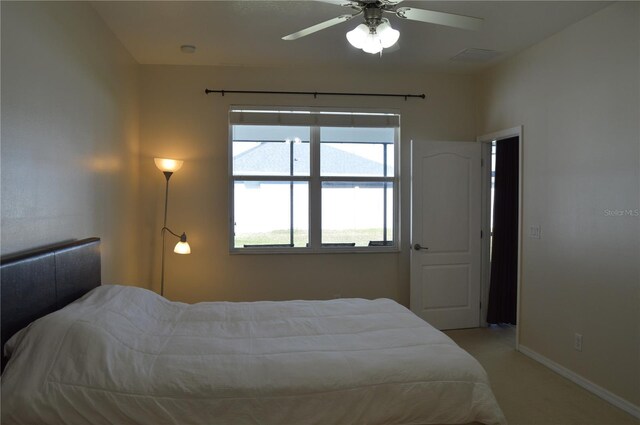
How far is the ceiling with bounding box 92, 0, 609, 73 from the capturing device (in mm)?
2689

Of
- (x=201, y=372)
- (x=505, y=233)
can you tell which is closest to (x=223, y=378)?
(x=201, y=372)

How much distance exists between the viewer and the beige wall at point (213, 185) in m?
3.83

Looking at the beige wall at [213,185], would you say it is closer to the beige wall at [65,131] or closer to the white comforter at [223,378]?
the beige wall at [65,131]

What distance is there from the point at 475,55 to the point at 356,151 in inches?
57.6

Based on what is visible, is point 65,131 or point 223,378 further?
point 65,131

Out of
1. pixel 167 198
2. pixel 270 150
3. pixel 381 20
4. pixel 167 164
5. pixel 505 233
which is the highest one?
pixel 381 20

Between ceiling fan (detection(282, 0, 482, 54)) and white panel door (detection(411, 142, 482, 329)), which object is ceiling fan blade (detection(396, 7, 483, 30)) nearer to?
ceiling fan (detection(282, 0, 482, 54))

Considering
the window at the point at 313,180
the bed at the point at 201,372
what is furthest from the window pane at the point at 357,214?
the bed at the point at 201,372

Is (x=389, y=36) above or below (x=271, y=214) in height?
above

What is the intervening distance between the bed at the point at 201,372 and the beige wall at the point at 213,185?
1814 mm

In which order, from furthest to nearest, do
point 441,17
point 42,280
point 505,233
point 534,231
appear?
point 505,233
point 534,231
point 441,17
point 42,280

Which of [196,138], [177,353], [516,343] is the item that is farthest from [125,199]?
[516,343]

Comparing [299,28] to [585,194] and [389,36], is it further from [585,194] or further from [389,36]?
[585,194]

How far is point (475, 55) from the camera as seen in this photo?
360 cm
